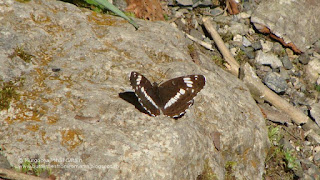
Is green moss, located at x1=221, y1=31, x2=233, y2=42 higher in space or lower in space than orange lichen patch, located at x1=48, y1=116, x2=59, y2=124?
lower

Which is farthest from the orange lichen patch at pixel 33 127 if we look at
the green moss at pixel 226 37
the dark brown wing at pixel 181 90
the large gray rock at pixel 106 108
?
the green moss at pixel 226 37

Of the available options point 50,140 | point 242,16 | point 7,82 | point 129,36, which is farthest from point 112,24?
point 242,16

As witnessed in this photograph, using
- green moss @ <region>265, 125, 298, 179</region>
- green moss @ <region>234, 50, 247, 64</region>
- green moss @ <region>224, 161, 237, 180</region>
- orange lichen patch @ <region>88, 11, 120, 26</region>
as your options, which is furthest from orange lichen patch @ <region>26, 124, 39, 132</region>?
green moss @ <region>234, 50, 247, 64</region>

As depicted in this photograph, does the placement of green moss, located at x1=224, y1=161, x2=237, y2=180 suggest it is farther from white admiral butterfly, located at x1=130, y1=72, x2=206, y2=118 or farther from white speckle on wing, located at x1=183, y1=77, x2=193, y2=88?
white speckle on wing, located at x1=183, y1=77, x2=193, y2=88

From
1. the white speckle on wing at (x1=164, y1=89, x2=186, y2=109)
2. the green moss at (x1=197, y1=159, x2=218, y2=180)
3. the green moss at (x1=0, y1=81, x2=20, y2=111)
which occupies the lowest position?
the green moss at (x1=197, y1=159, x2=218, y2=180)

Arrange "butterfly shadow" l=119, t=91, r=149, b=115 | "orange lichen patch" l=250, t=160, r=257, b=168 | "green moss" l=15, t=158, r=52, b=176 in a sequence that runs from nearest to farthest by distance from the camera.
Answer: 1. "green moss" l=15, t=158, r=52, b=176
2. "butterfly shadow" l=119, t=91, r=149, b=115
3. "orange lichen patch" l=250, t=160, r=257, b=168

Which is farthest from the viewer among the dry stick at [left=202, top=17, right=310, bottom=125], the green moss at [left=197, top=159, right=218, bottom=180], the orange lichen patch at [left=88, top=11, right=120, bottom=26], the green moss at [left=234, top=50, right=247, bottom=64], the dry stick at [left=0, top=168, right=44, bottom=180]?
the green moss at [left=234, top=50, right=247, bottom=64]

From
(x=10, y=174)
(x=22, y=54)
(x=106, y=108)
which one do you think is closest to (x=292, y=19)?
(x=106, y=108)
